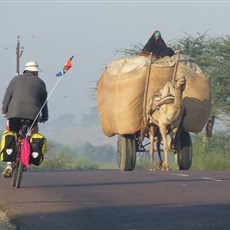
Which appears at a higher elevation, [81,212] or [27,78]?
[27,78]

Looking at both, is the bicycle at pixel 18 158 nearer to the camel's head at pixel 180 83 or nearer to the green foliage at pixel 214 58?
the camel's head at pixel 180 83

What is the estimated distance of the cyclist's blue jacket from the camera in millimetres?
18697

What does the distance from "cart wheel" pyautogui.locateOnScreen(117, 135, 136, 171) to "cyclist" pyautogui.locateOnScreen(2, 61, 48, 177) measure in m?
9.30

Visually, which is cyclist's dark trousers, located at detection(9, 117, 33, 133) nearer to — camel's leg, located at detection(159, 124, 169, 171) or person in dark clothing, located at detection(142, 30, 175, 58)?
camel's leg, located at detection(159, 124, 169, 171)

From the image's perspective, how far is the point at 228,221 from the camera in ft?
42.8

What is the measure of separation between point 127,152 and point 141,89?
1573 millimetres

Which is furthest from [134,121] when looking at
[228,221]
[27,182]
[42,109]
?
[228,221]

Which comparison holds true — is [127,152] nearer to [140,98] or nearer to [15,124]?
[140,98]

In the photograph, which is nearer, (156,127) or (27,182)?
(27,182)

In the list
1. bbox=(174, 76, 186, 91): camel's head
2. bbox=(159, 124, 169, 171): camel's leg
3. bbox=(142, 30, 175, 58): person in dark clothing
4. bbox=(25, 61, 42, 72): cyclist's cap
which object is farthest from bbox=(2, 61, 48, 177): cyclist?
bbox=(142, 30, 175, 58): person in dark clothing

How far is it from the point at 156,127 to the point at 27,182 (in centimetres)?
820

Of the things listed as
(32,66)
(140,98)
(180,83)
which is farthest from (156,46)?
(32,66)

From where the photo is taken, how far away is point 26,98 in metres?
18.8

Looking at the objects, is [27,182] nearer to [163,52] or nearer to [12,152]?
[12,152]
